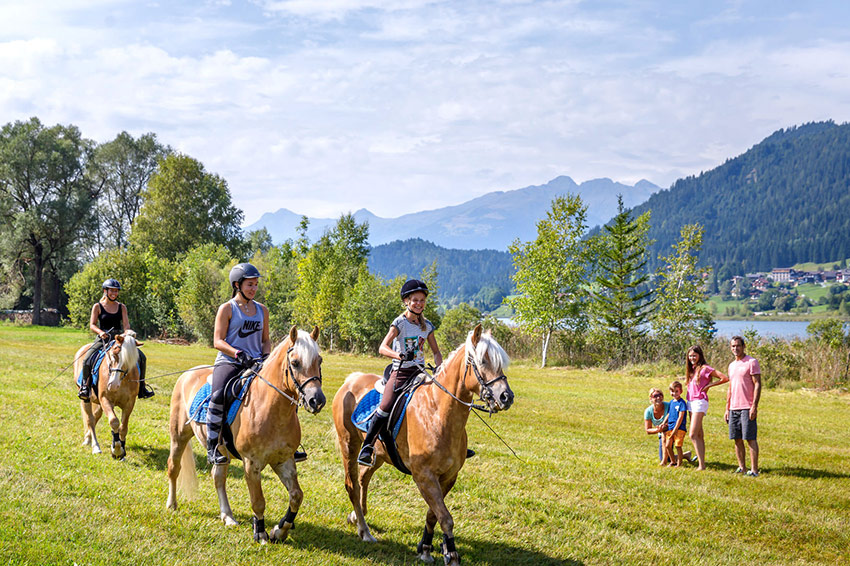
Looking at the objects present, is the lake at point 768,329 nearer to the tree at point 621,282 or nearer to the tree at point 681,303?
the tree at point 681,303

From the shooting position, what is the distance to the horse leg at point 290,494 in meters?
6.64

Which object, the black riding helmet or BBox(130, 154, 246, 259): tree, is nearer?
the black riding helmet

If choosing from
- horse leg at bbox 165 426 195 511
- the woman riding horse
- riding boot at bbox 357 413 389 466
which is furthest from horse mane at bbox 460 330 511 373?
the woman riding horse

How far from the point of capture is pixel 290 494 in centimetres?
663

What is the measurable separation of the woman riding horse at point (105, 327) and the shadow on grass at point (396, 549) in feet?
17.6

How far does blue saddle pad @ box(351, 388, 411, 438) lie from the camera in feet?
22.5

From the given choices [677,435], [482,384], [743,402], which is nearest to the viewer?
[482,384]

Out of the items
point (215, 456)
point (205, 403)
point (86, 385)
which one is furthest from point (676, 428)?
point (86, 385)

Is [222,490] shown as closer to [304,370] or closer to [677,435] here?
[304,370]

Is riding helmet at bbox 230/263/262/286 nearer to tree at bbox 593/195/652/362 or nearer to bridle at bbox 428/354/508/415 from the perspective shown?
bridle at bbox 428/354/508/415

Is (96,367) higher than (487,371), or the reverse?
(487,371)

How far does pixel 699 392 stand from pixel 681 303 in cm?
2492

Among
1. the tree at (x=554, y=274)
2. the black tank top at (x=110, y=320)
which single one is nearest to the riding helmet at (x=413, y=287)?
the black tank top at (x=110, y=320)

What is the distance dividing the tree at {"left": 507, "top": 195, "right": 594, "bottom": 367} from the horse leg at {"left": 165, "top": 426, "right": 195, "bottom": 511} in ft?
95.1
